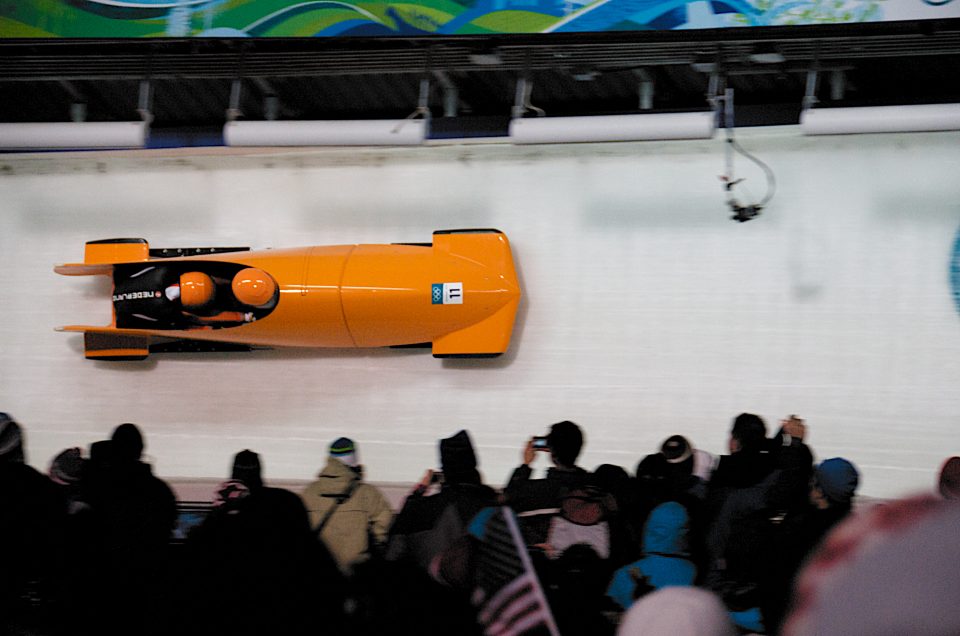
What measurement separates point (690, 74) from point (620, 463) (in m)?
2.38

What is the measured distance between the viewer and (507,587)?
2096mm

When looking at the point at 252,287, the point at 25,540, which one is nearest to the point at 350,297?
the point at 252,287

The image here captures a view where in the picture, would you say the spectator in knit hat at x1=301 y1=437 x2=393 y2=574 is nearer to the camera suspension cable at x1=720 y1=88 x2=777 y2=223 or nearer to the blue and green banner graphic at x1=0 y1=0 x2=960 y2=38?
the camera suspension cable at x1=720 y1=88 x2=777 y2=223

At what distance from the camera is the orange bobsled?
5496 millimetres

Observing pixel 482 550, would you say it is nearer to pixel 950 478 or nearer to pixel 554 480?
pixel 554 480

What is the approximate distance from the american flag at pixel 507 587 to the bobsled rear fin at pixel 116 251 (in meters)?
4.46

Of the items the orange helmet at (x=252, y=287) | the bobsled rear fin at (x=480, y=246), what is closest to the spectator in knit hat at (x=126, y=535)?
the orange helmet at (x=252, y=287)

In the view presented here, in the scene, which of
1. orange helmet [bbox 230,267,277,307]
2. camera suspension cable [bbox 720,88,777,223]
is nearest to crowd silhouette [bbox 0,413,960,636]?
camera suspension cable [bbox 720,88,777,223]

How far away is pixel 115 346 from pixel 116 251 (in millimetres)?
582

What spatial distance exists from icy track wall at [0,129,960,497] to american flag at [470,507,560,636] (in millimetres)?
3569

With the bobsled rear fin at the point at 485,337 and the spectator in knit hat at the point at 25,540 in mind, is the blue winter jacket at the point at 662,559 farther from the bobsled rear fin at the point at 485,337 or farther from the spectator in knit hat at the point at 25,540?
the bobsled rear fin at the point at 485,337

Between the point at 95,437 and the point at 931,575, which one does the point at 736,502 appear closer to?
the point at 931,575

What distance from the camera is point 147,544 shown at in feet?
10.1

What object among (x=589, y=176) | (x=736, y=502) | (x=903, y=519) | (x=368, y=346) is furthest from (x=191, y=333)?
(x=903, y=519)
